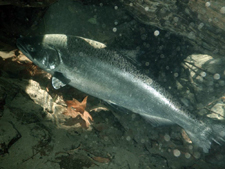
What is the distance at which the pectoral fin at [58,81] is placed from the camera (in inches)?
128

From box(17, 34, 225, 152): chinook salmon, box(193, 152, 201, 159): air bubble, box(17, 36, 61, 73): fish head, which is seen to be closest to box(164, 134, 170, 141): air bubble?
box(193, 152, 201, 159): air bubble

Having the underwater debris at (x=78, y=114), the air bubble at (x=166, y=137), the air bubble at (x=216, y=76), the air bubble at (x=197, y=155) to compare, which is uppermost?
the air bubble at (x=216, y=76)

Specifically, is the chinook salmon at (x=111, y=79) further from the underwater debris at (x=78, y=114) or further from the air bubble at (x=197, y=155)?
the air bubble at (x=197, y=155)

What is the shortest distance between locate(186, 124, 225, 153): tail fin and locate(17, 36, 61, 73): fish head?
150 inches

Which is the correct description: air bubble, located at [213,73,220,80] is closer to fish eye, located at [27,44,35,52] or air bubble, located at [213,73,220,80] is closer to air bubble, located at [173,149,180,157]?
air bubble, located at [173,149,180,157]

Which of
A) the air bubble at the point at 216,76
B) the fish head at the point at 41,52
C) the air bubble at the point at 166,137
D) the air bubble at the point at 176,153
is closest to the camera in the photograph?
the fish head at the point at 41,52

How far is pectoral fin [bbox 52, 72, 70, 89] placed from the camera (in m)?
3.26

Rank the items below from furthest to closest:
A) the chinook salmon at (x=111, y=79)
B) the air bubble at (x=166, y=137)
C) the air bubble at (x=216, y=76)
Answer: the air bubble at (x=216, y=76) < the air bubble at (x=166, y=137) < the chinook salmon at (x=111, y=79)

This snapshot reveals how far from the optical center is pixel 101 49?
3.30 meters

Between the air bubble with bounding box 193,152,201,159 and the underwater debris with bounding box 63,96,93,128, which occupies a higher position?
the underwater debris with bounding box 63,96,93,128

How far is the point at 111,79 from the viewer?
10.8 ft

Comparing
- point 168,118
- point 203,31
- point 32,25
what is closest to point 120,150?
point 168,118

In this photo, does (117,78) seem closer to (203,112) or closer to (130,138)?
(130,138)

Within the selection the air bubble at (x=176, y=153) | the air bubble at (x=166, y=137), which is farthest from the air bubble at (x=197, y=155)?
the air bubble at (x=166, y=137)
